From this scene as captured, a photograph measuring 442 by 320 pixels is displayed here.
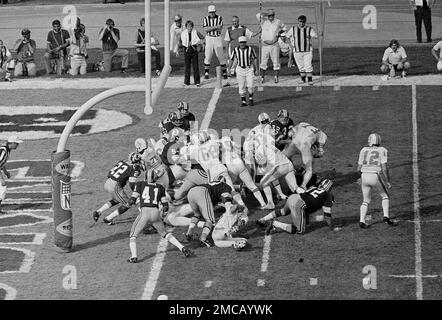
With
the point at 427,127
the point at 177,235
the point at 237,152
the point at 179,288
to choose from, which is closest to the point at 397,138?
the point at 427,127

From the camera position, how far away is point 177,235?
84.7ft

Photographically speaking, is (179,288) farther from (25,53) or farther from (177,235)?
(25,53)

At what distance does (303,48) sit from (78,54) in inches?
245

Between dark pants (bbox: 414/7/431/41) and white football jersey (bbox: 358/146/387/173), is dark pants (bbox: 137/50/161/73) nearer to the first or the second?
dark pants (bbox: 414/7/431/41)

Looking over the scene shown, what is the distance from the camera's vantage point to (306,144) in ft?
90.6

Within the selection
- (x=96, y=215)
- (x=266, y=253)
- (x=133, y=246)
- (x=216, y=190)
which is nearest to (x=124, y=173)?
(x=96, y=215)

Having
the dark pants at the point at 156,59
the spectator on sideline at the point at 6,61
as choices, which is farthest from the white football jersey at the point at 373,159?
the spectator on sideline at the point at 6,61

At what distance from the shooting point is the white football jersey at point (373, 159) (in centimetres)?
2577

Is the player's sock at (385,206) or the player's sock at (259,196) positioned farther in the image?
A: the player's sock at (259,196)

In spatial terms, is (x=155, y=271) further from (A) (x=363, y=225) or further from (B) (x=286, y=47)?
(B) (x=286, y=47)

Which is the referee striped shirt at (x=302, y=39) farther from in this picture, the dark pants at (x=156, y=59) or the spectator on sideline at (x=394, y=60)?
the dark pants at (x=156, y=59)

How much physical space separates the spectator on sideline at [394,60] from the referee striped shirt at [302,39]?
1995 mm

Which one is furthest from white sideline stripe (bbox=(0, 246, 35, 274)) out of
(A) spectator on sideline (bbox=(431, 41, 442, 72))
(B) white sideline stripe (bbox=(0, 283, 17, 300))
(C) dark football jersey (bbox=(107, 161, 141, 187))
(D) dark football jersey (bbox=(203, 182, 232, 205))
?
(A) spectator on sideline (bbox=(431, 41, 442, 72))

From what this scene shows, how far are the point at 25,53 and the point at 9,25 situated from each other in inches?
274
